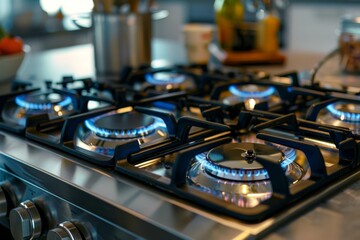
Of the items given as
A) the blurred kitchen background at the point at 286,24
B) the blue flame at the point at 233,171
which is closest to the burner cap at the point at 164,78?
the blue flame at the point at 233,171

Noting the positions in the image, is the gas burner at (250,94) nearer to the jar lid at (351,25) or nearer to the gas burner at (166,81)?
the gas burner at (166,81)

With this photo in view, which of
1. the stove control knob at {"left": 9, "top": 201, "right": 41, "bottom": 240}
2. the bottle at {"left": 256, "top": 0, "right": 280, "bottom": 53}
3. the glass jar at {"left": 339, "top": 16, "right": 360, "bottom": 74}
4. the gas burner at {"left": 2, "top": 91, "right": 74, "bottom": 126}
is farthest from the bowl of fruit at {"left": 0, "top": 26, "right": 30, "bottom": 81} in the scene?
the glass jar at {"left": 339, "top": 16, "right": 360, "bottom": 74}

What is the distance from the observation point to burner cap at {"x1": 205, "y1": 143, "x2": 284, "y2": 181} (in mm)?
615

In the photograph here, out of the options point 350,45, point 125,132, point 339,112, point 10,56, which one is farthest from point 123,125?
point 350,45

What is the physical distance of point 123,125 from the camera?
0.78 metres

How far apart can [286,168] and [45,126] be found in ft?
1.28

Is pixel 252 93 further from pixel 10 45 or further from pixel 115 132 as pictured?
pixel 10 45

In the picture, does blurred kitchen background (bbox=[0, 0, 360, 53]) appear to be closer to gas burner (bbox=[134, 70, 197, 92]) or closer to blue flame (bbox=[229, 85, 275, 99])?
gas burner (bbox=[134, 70, 197, 92])

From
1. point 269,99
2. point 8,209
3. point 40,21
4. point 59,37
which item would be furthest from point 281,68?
point 40,21

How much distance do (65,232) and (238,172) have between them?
22 cm

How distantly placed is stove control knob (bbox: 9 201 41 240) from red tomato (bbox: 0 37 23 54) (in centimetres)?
58

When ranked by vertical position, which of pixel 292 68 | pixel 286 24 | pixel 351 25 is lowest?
pixel 286 24

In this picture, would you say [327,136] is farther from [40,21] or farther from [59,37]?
[40,21]

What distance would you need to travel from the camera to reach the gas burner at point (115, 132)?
0.75 metres
